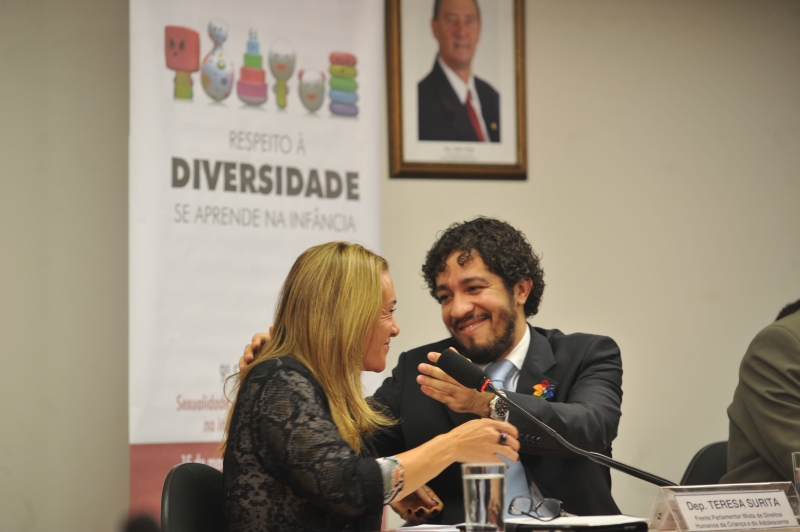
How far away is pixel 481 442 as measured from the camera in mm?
1931

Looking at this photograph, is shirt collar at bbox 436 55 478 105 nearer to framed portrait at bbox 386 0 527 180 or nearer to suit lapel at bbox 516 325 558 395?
framed portrait at bbox 386 0 527 180

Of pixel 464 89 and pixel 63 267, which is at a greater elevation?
pixel 464 89

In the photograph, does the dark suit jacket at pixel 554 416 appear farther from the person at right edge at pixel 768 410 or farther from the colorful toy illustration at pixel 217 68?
the colorful toy illustration at pixel 217 68

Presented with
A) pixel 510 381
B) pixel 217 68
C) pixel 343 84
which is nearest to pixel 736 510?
pixel 510 381

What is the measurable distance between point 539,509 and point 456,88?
102 inches

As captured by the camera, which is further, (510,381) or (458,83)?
(458,83)

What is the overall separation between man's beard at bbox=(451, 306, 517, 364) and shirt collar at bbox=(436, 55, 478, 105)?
1582 mm

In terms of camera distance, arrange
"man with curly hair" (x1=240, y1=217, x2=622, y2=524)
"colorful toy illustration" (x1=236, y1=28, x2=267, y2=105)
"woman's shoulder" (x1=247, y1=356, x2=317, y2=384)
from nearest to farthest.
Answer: "woman's shoulder" (x1=247, y1=356, x2=317, y2=384)
"man with curly hair" (x1=240, y1=217, x2=622, y2=524)
"colorful toy illustration" (x1=236, y1=28, x2=267, y2=105)

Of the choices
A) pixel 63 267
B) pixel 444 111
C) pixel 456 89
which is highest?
pixel 456 89

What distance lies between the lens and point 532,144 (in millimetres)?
4230

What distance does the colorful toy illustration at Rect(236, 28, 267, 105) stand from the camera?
3471mm

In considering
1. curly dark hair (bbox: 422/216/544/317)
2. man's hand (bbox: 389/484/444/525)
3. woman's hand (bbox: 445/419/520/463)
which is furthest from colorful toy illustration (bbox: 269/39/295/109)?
woman's hand (bbox: 445/419/520/463)

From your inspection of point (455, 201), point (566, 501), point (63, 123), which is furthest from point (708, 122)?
point (63, 123)

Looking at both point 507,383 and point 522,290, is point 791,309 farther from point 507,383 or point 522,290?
point 507,383
